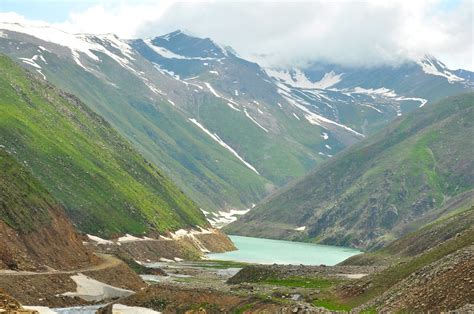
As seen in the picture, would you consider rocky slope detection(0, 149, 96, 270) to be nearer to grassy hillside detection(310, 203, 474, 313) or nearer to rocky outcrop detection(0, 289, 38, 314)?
rocky outcrop detection(0, 289, 38, 314)

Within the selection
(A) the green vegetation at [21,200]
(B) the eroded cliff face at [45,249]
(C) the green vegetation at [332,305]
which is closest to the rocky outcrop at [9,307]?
(B) the eroded cliff face at [45,249]

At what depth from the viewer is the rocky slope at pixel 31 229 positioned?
304 ft

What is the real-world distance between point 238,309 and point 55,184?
111067 mm

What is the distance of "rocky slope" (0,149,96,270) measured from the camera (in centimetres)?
9256

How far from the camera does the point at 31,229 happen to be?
101562mm

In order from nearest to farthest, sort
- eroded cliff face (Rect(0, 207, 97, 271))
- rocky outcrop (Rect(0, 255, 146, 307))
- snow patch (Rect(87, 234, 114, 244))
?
rocky outcrop (Rect(0, 255, 146, 307))
eroded cliff face (Rect(0, 207, 97, 271))
snow patch (Rect(87, 234, 114, 244))

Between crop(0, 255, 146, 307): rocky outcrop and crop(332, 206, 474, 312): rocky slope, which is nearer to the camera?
crop(332, 206, 474, 312): rocky slope

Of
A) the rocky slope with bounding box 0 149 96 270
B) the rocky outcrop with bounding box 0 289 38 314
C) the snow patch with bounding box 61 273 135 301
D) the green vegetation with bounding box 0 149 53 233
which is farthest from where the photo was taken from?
the green vegetation with bounding box 0 149 53 233

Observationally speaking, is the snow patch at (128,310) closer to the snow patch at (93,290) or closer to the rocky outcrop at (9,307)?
the snow patch at (93,290)

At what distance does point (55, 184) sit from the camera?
175 meters

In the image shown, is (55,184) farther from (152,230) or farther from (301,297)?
(301,297)

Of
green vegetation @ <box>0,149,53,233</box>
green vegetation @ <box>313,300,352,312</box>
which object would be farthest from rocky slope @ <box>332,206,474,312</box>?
green vegetation @ <box>0,149,53,233</box>

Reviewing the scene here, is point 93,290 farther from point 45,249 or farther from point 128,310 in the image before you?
point 45,249

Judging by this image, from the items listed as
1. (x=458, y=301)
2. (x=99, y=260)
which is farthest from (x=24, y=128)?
(x=458, y=301)
